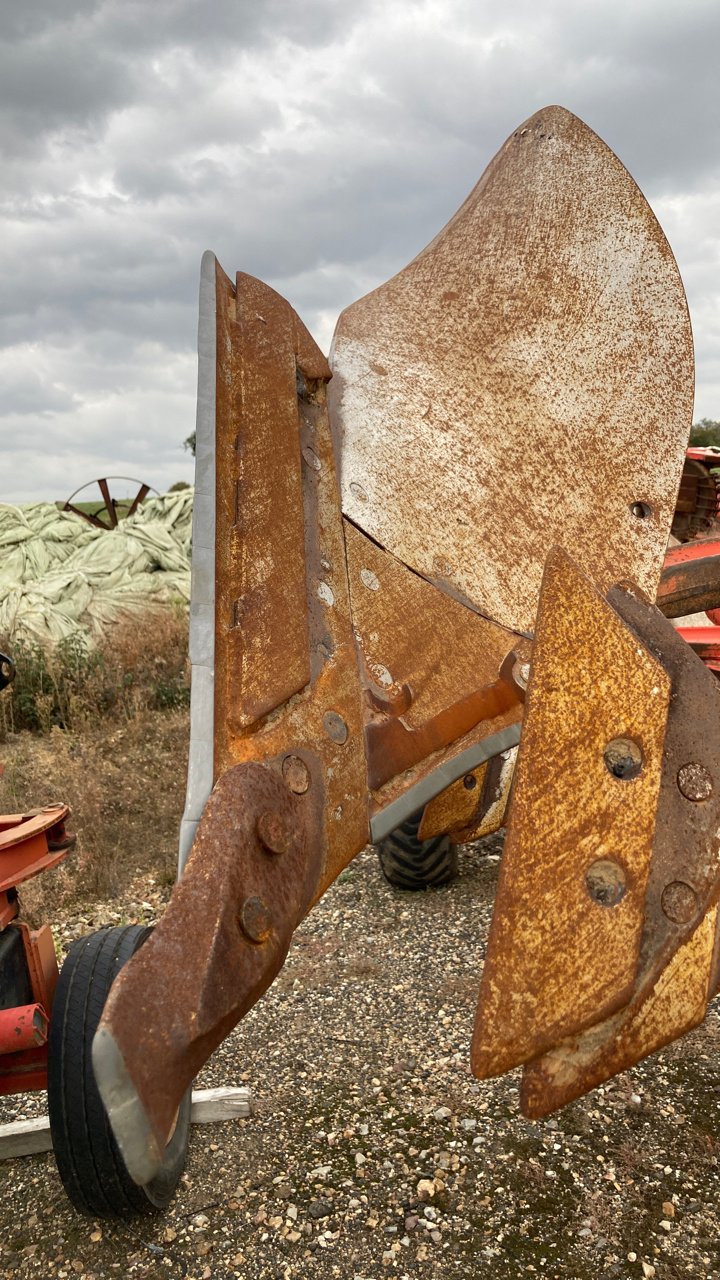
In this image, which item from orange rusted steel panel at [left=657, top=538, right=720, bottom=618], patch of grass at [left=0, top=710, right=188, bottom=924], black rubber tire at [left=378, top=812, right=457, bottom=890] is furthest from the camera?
patch of grass at [left=0, top=710, right=188, bottom=924]

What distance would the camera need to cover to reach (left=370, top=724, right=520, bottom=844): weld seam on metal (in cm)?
141

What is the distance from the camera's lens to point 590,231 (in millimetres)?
1695

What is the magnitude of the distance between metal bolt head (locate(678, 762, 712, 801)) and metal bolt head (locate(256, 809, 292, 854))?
512mm

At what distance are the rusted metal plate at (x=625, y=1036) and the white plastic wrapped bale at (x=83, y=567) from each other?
22.6 feet

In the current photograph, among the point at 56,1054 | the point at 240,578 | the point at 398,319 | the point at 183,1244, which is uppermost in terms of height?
the point at 398,319

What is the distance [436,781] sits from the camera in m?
1.45

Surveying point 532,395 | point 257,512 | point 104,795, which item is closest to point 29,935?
point 257,512

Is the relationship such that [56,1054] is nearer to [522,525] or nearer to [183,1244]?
[183,1244]

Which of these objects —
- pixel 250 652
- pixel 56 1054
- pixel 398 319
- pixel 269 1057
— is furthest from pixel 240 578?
pixel 269 1057

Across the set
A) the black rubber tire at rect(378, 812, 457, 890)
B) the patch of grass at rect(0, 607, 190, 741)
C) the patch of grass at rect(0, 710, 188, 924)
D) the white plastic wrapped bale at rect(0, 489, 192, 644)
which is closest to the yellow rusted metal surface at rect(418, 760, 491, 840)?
the black rubber tire at rect(378, 812, 457, 890)

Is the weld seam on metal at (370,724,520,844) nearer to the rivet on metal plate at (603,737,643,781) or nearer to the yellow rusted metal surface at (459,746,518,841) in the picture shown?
the rivet on metal plate at (603,737,643,781)

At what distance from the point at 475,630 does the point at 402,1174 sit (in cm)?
154

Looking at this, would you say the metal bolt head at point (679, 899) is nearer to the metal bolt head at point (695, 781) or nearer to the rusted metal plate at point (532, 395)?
the metal bolt head at point (695, 781)

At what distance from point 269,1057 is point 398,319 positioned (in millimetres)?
2200
